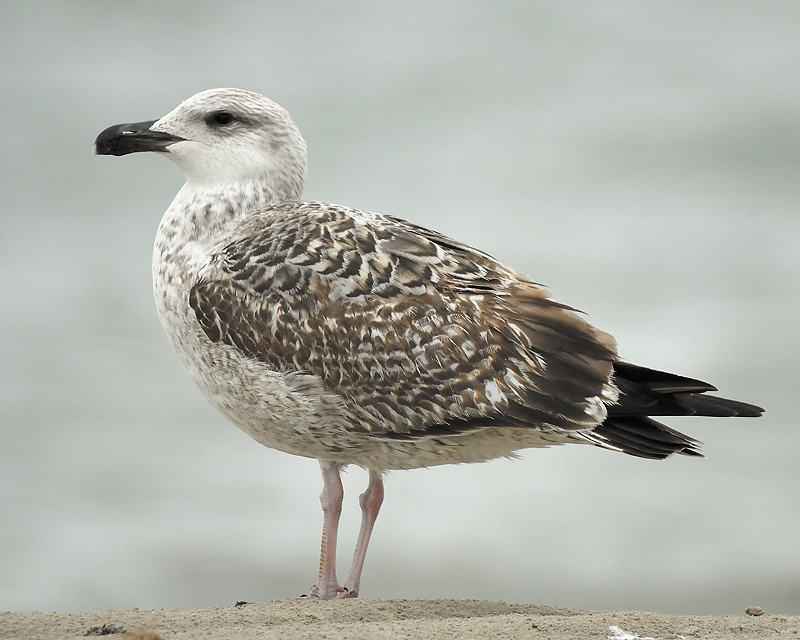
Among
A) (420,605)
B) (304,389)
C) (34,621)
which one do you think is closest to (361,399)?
(304,389)

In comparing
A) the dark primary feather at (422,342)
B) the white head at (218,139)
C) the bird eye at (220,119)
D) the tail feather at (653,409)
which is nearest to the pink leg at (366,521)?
the dark primary feather at (422,342)

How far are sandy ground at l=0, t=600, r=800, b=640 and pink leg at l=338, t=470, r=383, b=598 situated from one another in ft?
Answer: 2.31

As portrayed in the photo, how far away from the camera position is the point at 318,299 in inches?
234

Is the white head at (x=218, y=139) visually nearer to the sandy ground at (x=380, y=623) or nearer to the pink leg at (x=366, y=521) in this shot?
the pink leg at (x=366, y=521)

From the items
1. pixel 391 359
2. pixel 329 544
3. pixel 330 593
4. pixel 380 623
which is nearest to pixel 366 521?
pixel 329 544

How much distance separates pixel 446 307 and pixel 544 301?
0.63 metres

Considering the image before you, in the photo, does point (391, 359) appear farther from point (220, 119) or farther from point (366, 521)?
point (220, 119)

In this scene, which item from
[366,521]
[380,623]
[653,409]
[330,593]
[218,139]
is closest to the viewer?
[380,623]

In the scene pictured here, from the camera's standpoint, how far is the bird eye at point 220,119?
680 centimetres

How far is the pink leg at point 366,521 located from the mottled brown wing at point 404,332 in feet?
2.99

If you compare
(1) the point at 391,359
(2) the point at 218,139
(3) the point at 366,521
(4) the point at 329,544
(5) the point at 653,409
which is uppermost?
(2) the point at 218,139

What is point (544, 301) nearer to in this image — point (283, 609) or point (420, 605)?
point (420, 605)

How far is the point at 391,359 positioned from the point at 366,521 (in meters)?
1.28

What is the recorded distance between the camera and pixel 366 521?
21.6ft
